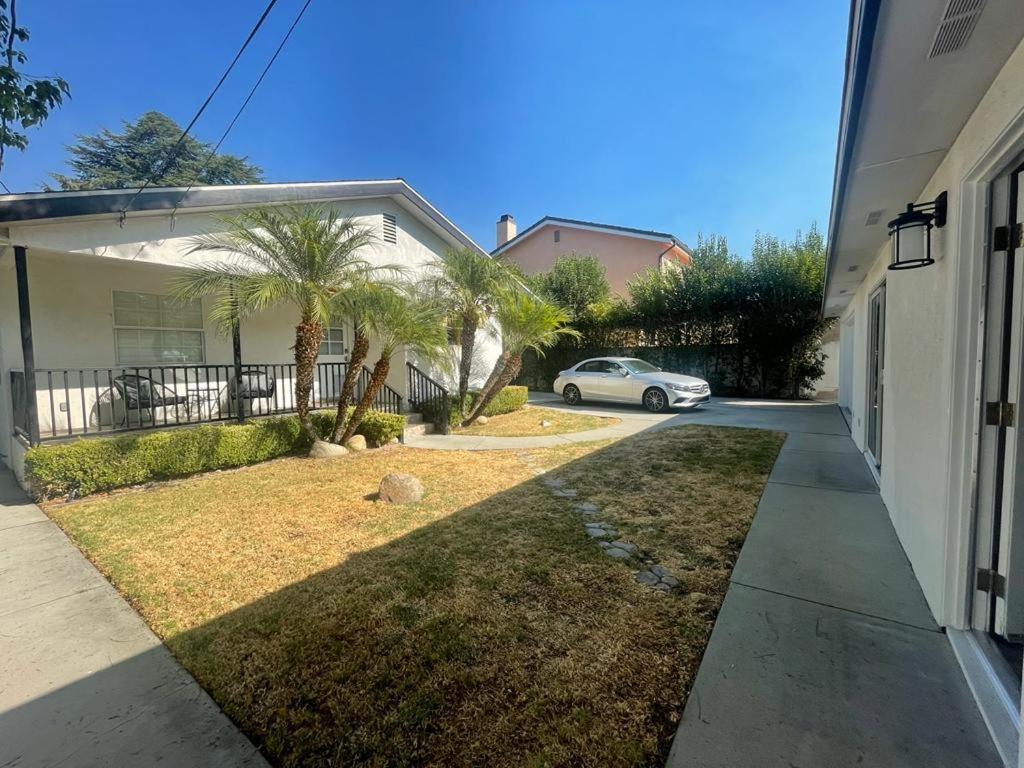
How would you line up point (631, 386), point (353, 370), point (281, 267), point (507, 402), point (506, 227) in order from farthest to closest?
1. point (506, 227)
2. point (631, 386)
3. point (507, 402)
4. point (353, 370)
5. point (281, 267)

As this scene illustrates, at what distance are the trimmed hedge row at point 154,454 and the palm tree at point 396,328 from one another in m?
1.11

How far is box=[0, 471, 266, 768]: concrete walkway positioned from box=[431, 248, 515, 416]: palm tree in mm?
7273

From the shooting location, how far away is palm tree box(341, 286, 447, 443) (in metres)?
6.68

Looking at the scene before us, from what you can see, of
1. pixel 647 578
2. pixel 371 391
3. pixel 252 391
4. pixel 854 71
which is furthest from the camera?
pixel 252 391

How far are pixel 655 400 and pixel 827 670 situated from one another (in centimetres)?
1017

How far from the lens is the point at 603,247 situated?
2259cm

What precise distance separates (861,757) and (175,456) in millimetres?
7271

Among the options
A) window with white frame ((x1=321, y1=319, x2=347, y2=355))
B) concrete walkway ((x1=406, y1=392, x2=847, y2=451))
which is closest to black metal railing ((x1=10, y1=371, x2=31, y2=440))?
window with white frame ((x1=321, y1=319, x2=347, y2=355))

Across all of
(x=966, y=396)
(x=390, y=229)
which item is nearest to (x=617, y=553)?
(x=966, y=396)

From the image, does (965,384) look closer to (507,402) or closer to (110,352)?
(507,402)

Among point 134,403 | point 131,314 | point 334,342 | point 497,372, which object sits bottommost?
point 134,403

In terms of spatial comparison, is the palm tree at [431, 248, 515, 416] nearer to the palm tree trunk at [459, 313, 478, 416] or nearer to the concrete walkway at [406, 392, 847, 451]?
the palm tree trunk at [459, 313, 478, 416]

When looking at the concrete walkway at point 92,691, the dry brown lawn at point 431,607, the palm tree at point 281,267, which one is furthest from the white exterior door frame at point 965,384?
the palm tree at point 281,267

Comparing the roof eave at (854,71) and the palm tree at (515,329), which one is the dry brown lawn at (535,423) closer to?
the palm tree at (515,329)
